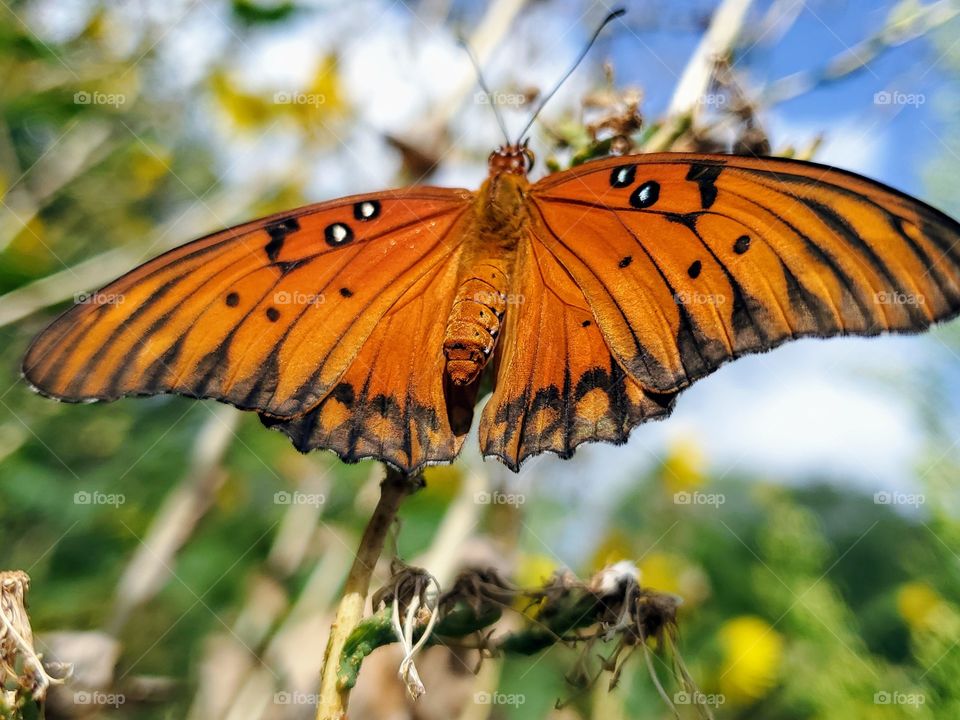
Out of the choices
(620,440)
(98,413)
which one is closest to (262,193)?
(98,413)

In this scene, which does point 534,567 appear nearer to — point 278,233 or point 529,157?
point 529,157

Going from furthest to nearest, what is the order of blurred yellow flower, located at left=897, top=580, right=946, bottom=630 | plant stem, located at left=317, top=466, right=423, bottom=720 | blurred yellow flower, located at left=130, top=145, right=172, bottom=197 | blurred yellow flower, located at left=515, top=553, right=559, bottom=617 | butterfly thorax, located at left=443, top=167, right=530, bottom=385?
blurred yellow flower, located at left=130, top=145, right=172, bottom=197 → blurred yellow flower, located at left=515, top=553, right=559, bottom=617 → blurred yellow flower, located at left=897, top=580, right=946, bottom=630 → butterfly thorax, located at left=443, top=167, right=530, bottom=385 → plant stem, located at left=317, top=466, right=423, bottom=720

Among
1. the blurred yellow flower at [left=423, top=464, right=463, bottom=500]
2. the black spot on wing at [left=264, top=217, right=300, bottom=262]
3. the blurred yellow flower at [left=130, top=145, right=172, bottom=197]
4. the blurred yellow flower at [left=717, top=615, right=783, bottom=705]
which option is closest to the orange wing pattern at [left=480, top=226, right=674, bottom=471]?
the black spot on wing at [left=264, top=217, right=300, bottom=262]

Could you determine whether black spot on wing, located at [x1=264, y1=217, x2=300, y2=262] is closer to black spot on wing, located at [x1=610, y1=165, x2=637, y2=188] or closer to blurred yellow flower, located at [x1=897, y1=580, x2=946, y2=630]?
black spot on wing, located at [x1=610, y1=165, x2=637, y2=188]

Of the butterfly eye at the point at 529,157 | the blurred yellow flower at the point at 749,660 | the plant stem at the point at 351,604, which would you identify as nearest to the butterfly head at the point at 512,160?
the butterfly eye at the point at 529,157

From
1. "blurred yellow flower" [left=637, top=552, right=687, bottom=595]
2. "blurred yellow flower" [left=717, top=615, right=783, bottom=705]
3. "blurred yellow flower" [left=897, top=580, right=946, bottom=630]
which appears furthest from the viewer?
"blurred yellow flower" [left=637, top=552, right=687, bottom=595]

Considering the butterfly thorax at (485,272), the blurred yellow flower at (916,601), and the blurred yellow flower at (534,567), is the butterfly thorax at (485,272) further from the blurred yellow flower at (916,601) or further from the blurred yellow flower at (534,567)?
the blurred yellow flower at (916,601)

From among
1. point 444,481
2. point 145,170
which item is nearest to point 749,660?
point 444,481
